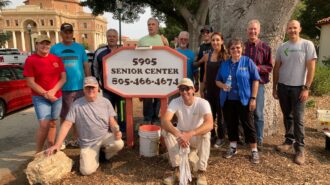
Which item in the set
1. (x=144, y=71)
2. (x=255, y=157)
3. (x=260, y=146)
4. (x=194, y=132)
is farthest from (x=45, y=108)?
(x=260, y=146)

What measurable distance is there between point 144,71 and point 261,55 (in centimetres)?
176

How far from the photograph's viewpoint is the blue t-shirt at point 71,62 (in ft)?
14.8

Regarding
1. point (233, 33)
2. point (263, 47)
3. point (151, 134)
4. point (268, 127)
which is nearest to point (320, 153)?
point (268, 127)

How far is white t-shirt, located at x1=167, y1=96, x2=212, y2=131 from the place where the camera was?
12.0 feet

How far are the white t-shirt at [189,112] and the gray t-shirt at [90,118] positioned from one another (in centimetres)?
100

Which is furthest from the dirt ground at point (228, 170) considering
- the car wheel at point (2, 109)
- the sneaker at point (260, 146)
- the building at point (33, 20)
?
the building at point (33, 20)

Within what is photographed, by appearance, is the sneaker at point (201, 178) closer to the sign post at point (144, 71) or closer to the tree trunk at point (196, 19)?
the sign post at point (144, 71)

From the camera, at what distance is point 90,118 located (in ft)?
13.0

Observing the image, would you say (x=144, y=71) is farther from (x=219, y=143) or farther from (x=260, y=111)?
(x=260, y=111)

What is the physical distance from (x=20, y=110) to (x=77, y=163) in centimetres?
576

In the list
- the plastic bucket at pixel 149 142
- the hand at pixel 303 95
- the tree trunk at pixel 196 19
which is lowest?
the plastic bucket at pixel 149 142

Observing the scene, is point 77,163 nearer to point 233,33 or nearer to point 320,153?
point 233,33

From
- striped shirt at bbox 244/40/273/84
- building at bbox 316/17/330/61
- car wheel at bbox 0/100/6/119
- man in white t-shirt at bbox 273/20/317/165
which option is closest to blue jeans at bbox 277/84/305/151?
man in white t-shirt at bbox 273/20/317/165

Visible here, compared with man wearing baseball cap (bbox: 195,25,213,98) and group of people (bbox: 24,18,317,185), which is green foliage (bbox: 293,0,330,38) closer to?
man wearing baseball cap (bbox: 195,25,213,98)
